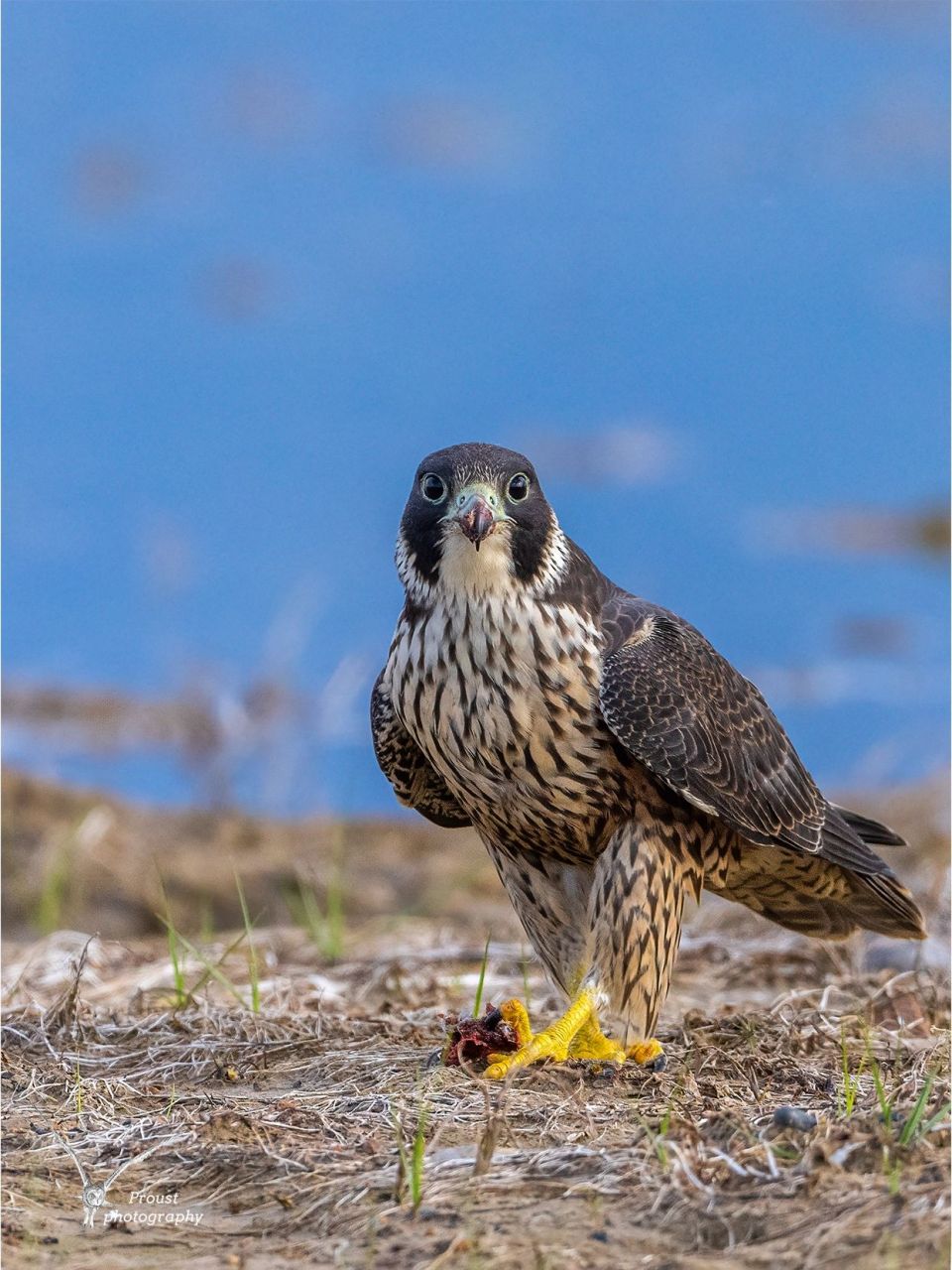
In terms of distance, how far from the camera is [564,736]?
390 cm

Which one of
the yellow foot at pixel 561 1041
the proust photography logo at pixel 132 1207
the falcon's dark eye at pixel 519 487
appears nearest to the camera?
the proust photography logo at pixel 132 1207

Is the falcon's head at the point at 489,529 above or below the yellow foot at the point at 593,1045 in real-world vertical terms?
above

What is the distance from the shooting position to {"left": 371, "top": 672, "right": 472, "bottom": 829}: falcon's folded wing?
14.4 ft

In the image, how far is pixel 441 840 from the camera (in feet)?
27.1

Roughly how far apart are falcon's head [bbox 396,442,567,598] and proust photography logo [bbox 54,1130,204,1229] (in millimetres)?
1565

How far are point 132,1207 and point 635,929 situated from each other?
1.44 meters

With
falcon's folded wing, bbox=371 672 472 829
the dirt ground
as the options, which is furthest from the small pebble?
falcon's folded wing, bbox=371 672 472 829

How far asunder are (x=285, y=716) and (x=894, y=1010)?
4.16 m

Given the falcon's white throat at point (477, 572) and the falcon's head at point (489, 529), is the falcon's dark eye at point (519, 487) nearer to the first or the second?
the falcon's head at point (489, 529)

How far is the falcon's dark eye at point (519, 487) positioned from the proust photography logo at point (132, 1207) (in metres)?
1.81

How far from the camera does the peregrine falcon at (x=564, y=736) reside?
12.8 ft

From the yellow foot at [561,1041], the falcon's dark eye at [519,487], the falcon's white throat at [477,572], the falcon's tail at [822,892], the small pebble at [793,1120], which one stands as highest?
the falcon's dark eye at [519,487]

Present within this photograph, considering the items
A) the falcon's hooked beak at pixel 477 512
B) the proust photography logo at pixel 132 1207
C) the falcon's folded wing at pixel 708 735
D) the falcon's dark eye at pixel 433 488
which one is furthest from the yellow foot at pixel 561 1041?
the falcon's dark eye at pixel 433 488

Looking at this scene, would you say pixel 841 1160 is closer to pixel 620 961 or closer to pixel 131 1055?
pixel 620 961
